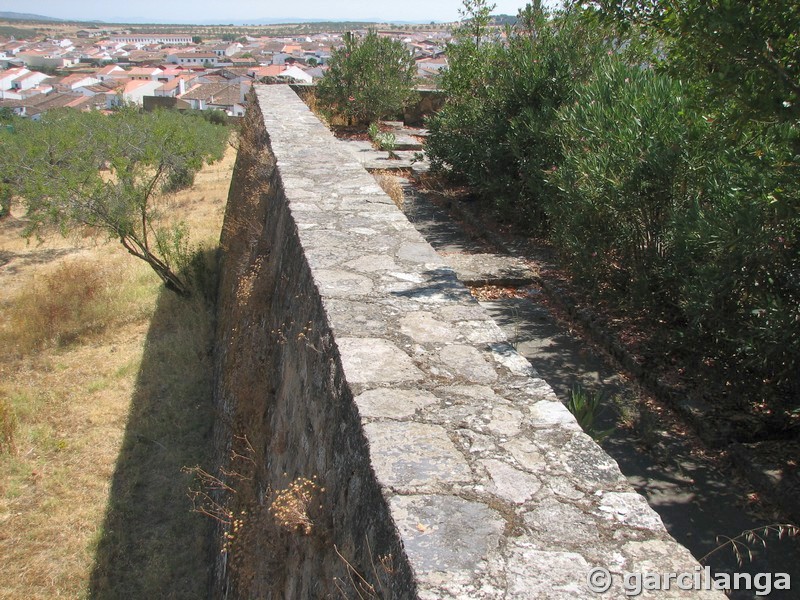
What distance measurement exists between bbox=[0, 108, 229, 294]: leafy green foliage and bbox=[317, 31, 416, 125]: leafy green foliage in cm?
251

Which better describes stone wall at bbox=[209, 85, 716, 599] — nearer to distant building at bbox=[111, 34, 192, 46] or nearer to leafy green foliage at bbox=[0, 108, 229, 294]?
leafy green foliage at bbox=[0, 108, 229, 294]

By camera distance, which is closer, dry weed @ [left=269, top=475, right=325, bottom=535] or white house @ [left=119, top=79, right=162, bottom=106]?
dry weed @ [left=269, top=475, right=325, bottom=535]

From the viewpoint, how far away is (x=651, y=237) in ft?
14.3

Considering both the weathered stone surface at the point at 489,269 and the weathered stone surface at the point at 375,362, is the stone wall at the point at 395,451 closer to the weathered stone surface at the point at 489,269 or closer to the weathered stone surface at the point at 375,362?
the weathered stone surface at the point at 375,362

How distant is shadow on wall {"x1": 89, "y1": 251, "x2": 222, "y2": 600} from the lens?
178 inches

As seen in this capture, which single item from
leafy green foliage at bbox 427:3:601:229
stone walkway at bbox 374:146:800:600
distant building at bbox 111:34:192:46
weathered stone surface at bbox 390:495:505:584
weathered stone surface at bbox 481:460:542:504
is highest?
distant building at bbox 111:34:192:46

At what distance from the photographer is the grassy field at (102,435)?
15.2ft

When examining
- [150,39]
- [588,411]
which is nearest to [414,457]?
[588,411]

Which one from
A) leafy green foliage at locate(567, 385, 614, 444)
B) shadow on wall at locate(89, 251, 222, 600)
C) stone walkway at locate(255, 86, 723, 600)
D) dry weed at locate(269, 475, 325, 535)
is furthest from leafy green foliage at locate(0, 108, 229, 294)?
dry weed at locate(269, 475, 325, 535)

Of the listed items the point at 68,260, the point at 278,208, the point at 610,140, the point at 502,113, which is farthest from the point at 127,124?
the point at 610,140

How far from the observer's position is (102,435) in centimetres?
Answer: 623

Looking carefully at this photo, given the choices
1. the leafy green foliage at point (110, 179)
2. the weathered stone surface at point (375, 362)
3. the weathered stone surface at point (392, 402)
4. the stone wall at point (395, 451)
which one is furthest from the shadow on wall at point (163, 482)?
the weathered stone surface at point (392, 402)

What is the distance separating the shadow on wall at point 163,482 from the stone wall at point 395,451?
72cm

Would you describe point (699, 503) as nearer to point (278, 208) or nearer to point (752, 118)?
point (752, 118)
